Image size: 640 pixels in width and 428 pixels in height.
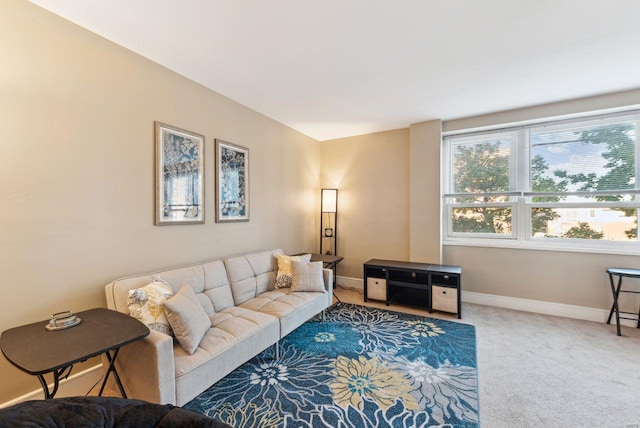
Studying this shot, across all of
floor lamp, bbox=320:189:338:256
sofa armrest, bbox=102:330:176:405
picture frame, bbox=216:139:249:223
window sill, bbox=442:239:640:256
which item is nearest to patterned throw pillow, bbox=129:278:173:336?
sofa armrest, bbox=102:330:176:405

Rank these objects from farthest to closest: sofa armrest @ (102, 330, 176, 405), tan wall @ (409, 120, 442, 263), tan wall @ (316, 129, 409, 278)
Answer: tan wall @ (316, 129, 409, 278) < tan wall @ (409, 120, 442, 263) < sofa armrest @ (102, 330, 176, 405)

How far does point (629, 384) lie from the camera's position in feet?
6.88

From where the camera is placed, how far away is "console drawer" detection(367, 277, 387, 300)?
12.8 feet

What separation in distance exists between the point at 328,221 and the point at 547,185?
3.21 meters

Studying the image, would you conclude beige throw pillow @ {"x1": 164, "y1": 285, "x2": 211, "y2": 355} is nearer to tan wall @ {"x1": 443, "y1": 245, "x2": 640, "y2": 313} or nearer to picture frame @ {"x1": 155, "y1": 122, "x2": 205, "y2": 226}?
picture frame @ {"x1": 155, "y1": 122, "x2": 205, "y2": 226}

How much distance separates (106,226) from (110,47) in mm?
1415

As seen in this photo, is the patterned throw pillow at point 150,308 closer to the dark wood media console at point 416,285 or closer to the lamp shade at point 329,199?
the dark wood media console at point 416,285

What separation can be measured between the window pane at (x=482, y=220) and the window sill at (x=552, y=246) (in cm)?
15

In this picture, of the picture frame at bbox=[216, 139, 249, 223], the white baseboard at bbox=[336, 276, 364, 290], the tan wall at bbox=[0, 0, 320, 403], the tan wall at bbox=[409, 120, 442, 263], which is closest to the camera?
the tan wall at bbox=[0, 0, 320, 403]

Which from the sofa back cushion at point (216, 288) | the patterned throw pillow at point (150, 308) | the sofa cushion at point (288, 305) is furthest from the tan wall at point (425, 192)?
the patterned throw pillow at point (150, 308)

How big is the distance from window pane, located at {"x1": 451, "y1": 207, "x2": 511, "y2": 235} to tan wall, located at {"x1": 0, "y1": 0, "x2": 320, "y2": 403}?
3554 mm

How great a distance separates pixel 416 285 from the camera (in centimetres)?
366

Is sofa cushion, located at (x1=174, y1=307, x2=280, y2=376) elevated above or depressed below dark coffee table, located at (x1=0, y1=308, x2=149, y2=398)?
below

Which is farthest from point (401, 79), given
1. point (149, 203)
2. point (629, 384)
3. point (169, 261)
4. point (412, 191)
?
point (629, 384)
